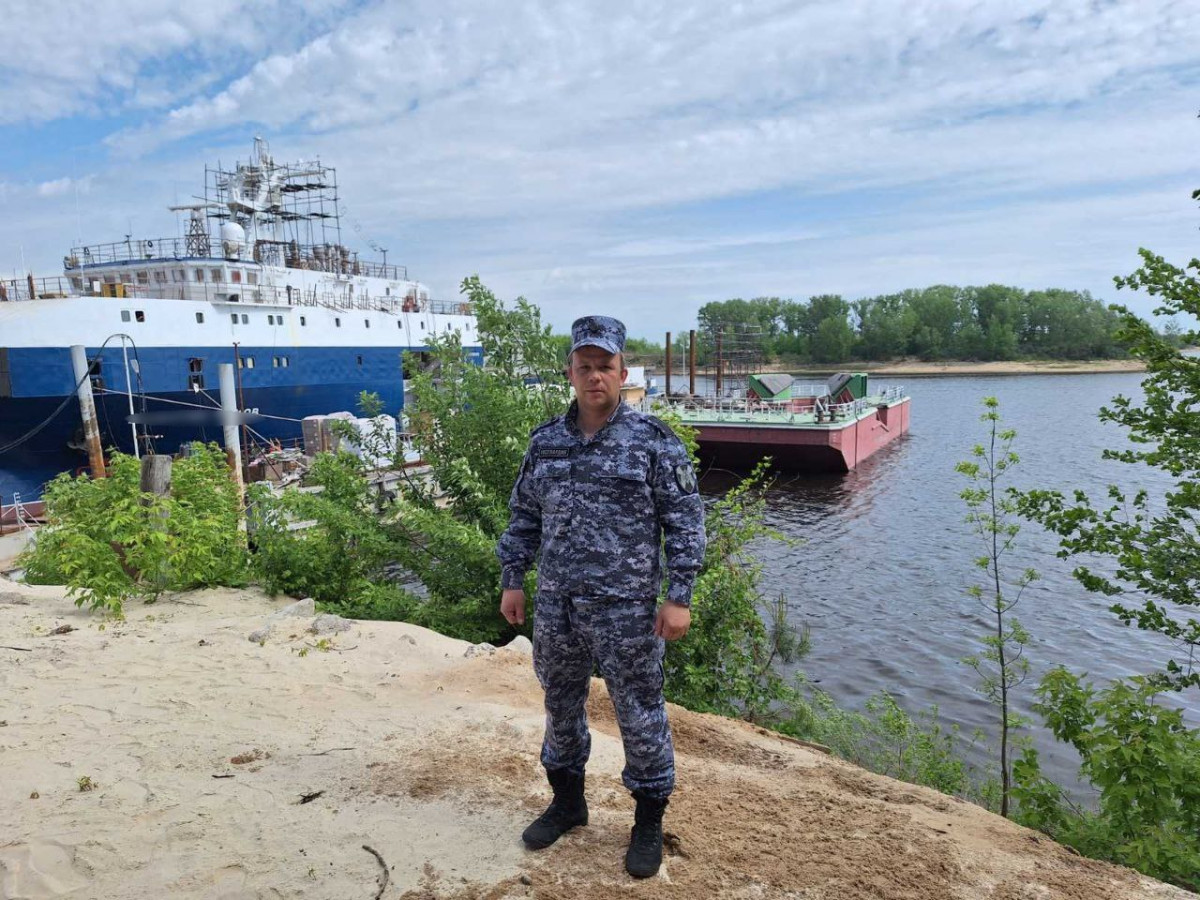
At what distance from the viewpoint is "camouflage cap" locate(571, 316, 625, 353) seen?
287 centimetres

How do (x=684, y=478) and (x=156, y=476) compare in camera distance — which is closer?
(x=684, y=478)

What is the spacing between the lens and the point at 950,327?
9875 cm

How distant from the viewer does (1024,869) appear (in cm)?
292

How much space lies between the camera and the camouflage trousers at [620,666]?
2.79 meters

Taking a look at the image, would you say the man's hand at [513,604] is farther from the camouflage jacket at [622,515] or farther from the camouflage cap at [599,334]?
the camouflage cap at [599,334]

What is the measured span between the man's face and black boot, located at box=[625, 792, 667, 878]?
148cm

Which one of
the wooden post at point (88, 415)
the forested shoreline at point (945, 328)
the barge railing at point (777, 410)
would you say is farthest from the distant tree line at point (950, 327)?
the wooden post at point (88, 415)

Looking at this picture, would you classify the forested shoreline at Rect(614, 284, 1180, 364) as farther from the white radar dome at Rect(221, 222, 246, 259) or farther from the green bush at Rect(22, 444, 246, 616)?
the green bush at Rect(22, 444, 246, 616)

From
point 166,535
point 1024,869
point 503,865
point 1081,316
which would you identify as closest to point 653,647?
point 503,865

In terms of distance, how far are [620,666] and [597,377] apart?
107 centimetres

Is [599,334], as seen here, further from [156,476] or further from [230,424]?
[230,424]

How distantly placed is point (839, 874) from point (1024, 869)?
743 mm

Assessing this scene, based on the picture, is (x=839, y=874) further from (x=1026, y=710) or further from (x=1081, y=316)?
(x=1081, y=316)

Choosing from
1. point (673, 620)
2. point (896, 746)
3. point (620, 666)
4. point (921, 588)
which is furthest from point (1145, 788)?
point (921, 588)
